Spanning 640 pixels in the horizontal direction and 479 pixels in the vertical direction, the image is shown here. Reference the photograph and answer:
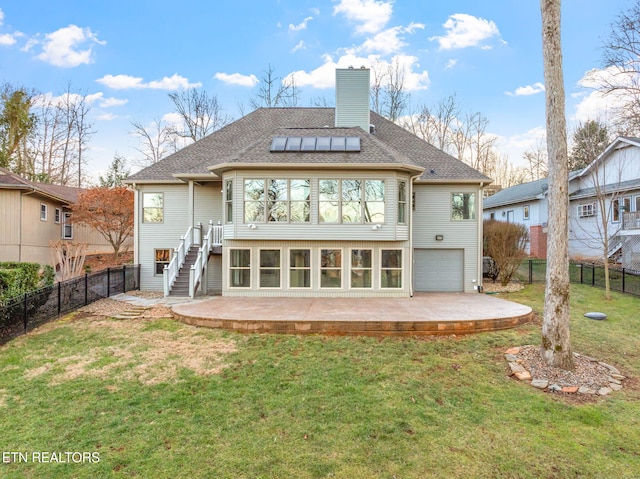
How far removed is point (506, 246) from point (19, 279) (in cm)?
1575

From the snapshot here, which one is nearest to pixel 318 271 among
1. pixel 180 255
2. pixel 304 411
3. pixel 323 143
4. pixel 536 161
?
pixel 323 143

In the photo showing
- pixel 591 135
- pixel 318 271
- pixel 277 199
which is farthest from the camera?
pixel 591 135

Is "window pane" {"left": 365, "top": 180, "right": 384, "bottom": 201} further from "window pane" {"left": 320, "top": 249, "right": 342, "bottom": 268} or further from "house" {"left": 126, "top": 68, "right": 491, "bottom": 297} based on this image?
"window pane" {"left": 320, "top": 249, "right": 342, "bottom": 268}

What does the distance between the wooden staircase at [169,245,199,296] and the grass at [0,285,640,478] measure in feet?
13.8

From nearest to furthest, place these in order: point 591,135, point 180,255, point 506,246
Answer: point 180,255 < point 506,246 < point 591,135

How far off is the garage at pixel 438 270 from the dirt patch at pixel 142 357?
8.51 metres

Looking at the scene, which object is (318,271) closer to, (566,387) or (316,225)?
(316,225)

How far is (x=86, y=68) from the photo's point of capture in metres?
21.7

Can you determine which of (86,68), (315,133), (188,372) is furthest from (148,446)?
(86,68)

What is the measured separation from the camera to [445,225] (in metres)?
12.9

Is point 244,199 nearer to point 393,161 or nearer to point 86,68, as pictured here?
point 393,161

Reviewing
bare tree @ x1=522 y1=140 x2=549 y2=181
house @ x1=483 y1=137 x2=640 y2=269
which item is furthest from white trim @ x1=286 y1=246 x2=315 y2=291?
bare tree @ x1=522 y1=140 x2=549 y2=181

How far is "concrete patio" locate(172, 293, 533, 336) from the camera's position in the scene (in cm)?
740

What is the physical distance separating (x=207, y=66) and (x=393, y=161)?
631 inches
